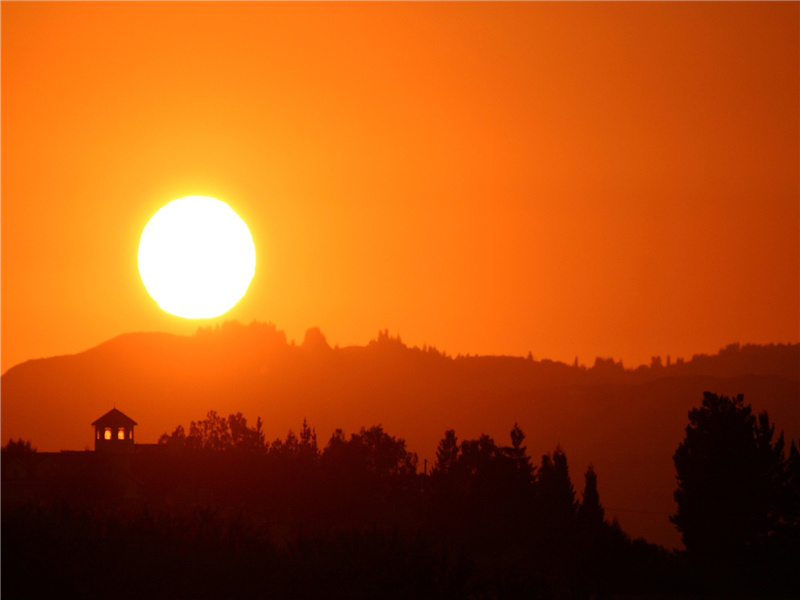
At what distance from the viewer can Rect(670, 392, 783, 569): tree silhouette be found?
66438 mm

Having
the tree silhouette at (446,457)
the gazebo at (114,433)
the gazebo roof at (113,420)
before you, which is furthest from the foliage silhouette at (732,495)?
the gazebo roof at (113,420)

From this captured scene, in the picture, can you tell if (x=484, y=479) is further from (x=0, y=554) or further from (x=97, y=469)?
(x=0, y=554)

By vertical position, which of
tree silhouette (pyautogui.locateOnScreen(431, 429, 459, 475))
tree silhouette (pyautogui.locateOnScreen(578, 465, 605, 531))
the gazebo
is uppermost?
the gazebo

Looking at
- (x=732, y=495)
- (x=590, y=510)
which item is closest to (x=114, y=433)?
(x=590, y=510)

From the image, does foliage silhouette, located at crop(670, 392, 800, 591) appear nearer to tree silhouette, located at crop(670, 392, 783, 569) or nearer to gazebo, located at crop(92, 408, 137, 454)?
tree silhouette, located at crop(670, 392, 783, 569)

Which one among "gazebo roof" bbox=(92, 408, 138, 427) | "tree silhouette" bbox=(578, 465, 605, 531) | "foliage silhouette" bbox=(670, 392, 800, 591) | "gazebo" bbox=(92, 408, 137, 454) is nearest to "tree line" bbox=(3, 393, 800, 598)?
"foliage silhouette" bbox=(670, 392, 800, 591)

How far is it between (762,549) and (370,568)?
42853mm

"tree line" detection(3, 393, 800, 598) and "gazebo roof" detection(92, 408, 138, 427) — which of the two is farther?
"gazebo roof" detection(92, 408, 138, 427)

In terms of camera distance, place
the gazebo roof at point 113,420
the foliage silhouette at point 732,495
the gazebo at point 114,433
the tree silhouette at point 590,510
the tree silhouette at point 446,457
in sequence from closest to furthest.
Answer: the tree silhouette at point 590,510 → the foliage silhouette at point 732,495 → the gazebo roof at point 113,420 → the gazebo at point 114,433 → the tree silhouette at point 446,457

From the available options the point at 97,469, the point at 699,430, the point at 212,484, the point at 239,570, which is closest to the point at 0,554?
the point at 239,570

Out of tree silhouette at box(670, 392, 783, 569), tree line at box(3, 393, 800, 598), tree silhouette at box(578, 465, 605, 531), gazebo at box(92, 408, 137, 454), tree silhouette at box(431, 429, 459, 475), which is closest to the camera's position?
tree line at box(3, 393, 800, 598)

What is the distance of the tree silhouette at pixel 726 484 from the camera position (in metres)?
66.4

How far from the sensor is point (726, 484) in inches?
2694

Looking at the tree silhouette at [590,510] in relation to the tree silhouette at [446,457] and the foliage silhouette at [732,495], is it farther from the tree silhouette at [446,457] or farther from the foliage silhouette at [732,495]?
the tree silhouette at [446,457]
